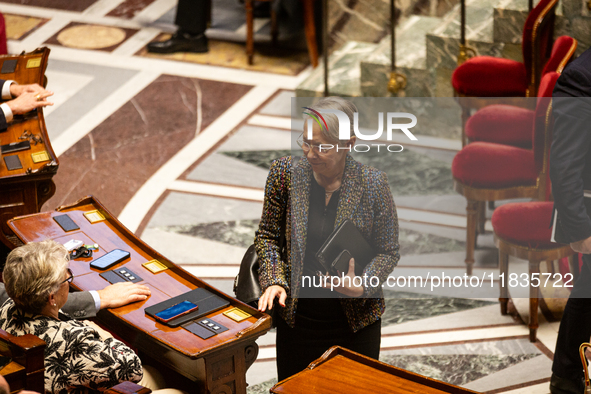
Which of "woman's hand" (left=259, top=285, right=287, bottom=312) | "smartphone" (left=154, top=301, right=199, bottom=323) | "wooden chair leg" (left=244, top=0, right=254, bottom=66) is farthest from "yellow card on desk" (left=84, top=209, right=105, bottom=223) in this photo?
"wooden chair leg" (left=244, top=0, right=254, bottom=66)

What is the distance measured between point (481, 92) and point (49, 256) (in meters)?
2.96

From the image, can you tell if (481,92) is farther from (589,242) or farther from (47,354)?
(47,354)

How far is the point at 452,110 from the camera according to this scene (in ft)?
17.4

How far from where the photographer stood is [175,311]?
Answer: 268 cm

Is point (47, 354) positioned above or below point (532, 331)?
above

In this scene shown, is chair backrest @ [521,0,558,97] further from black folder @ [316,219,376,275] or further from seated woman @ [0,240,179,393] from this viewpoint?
seated woman @ [0,240,179,393]

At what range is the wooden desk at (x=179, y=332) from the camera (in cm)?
254

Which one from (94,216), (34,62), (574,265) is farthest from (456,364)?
(34,62)

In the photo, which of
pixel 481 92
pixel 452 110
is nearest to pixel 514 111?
pixel 481 92

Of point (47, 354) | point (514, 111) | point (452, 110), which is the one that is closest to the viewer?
point (47, 354)

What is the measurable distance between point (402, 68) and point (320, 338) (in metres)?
3.16

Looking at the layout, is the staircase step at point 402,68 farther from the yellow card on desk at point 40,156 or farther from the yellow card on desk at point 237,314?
the yellow card on desk at point 237,314

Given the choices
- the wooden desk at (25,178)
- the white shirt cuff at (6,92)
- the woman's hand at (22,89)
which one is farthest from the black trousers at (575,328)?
the white shirt cuff at (6,92)

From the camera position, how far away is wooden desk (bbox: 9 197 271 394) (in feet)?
8.32
